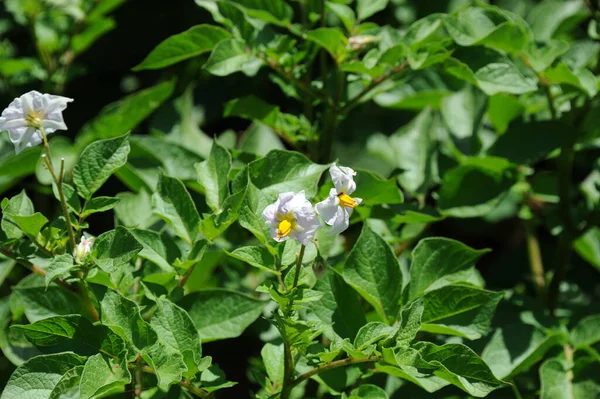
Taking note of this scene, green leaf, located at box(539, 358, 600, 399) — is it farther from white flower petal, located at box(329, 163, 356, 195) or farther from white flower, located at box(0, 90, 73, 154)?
white flower, located at box(0, 90, 73, 154)

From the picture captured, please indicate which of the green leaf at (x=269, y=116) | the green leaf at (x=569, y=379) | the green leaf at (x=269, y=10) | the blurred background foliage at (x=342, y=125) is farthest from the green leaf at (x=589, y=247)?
the green leaf at (x=269, y=10)

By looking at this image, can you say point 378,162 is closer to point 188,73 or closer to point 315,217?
point 188,73

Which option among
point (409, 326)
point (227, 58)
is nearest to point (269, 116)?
point (227, 58)

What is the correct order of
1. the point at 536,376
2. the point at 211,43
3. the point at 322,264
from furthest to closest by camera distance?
the point at 536,376, the point at 211,43, the point at 322,264

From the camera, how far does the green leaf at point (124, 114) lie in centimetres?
176

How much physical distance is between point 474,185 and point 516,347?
359 millimetres

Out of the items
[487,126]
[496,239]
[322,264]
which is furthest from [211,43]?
[496,239]

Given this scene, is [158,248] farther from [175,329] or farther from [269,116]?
[269,116]

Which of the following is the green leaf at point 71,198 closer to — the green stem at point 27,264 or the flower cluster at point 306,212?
the green stem at point 27,264

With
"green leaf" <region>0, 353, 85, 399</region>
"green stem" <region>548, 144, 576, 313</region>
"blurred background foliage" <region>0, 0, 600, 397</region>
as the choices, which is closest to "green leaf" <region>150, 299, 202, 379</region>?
"green leaf" <region>0, 353, 85, 399</region>

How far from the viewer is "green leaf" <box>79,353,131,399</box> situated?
39.2 inches

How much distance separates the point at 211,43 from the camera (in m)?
1.47

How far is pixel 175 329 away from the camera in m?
1.13

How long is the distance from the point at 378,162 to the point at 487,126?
32cm
